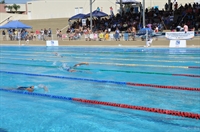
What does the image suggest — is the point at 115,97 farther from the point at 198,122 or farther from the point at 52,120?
the point at 198,122

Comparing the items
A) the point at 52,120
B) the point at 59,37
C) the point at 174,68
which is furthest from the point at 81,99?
the point at 59,37

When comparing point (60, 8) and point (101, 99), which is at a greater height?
point (60, 8)

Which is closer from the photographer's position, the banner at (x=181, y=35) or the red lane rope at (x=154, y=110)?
the red lane rope at (x=154, y=110)

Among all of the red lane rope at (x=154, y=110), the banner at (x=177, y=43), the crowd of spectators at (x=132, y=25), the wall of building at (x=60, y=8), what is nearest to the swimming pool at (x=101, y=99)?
the red lane rope at (x=154, y=110)

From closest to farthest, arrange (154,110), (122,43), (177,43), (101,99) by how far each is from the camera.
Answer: (154,110) < (101,99) < (177,43) < (122,43)

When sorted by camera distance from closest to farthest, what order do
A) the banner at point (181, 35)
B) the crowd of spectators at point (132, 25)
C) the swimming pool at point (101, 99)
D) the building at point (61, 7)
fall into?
the swimming pool at point (101, 99) → the banner at point (181, 35) → the crowd of spectators at point (132, 25) → the building at point (61, 7)

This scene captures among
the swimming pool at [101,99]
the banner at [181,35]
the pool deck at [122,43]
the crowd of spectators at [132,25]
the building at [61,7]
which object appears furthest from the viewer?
the building at [61,7]

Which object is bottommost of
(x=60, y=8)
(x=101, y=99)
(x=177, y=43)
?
(x=101, y=99)

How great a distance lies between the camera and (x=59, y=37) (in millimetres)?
25203

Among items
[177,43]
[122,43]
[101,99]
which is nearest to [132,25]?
[122,43]

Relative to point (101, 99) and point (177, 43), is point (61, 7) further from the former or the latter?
point (101, 99)

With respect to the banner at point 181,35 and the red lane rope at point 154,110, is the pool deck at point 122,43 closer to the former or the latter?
the banner at point 181,35

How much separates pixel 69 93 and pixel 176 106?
2645 mm

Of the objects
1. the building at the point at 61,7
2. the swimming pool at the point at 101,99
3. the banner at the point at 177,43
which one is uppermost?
the building at the point at 61,7
